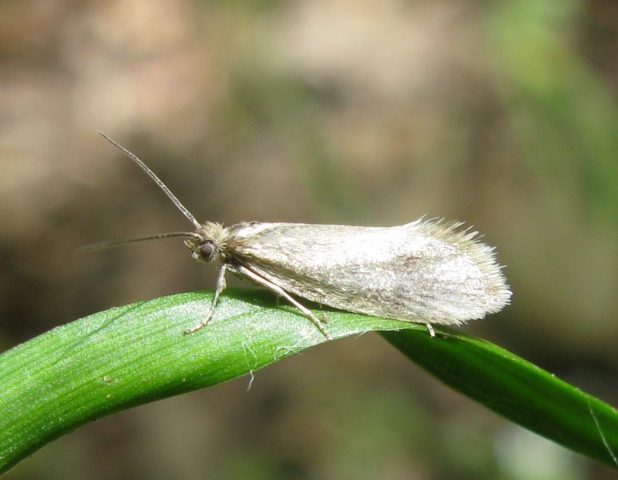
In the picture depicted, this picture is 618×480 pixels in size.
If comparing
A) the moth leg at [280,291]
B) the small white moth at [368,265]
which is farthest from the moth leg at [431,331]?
the moth leg at [280,291]

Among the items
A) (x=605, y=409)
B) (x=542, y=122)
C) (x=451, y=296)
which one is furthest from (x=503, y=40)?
(x=605, y=409)

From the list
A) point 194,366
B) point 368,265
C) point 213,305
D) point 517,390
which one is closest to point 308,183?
point 368,265

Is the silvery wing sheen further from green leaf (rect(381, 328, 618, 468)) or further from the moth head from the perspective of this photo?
green leaf (rect(381, 328, 618, 468))

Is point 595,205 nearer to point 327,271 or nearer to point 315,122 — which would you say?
point 315,122

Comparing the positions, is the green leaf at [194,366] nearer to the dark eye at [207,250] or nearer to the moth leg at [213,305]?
the moth leg at [213,305]

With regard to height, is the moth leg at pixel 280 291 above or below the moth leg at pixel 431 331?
above
